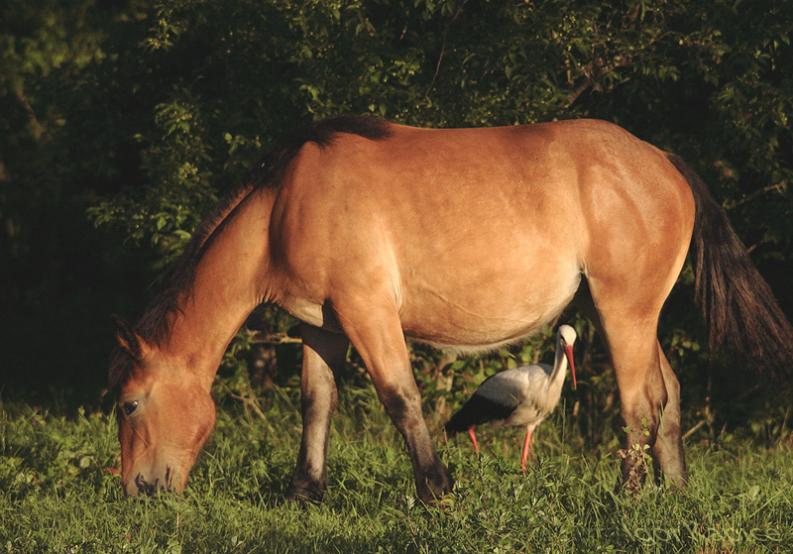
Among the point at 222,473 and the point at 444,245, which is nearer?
the point at 444,245

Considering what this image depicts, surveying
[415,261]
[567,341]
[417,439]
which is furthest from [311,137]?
[567,341]

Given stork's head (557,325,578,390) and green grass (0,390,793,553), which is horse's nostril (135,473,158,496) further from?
stork's head (557,325,578,390)

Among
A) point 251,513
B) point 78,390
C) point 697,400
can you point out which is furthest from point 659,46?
point 78,390

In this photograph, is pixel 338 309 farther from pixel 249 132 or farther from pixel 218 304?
pixel 249 132

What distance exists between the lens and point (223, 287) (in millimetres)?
6195

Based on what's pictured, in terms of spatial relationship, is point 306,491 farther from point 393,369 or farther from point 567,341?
point 567,341

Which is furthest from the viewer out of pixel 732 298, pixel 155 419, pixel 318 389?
pixel 318 389

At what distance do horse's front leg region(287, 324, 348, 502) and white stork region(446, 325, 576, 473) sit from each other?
1.04 meters

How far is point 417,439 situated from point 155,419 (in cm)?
135

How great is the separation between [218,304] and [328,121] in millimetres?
1106

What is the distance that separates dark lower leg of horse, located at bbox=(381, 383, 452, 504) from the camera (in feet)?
19.2

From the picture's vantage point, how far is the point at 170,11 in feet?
25.3

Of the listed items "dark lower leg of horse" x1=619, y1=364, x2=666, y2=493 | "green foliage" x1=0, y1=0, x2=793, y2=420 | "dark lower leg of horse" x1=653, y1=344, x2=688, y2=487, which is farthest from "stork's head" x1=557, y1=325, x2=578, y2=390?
"dark lower leg of horse" x1=619, y1=364, x2=666, y2=493

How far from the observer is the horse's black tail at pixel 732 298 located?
21.1ft
